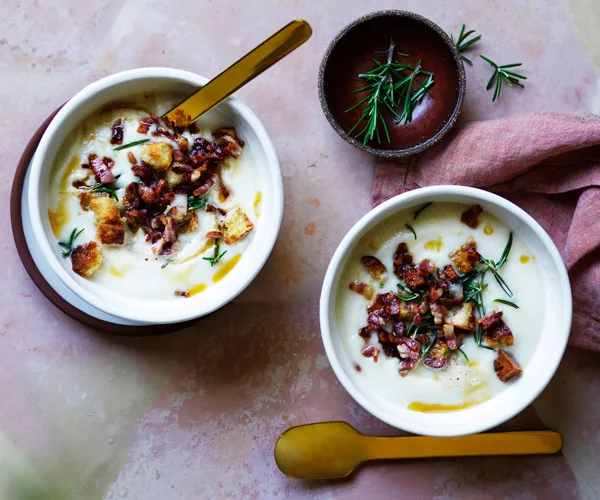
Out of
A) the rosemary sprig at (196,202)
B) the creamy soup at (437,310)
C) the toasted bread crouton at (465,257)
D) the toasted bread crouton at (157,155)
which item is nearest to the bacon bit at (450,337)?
the creamy soup at (437,310)

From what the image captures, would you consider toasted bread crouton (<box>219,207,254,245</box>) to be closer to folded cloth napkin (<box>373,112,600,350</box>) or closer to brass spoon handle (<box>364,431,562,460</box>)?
folded cloth napkin (<box>373,112,600,350</box>)

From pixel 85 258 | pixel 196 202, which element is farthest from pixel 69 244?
pixel 196 202

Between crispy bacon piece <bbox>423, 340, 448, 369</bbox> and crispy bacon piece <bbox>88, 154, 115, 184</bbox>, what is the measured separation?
0.77 m

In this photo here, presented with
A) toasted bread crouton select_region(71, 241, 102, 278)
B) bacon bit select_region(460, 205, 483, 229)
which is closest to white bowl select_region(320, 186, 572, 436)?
bacon bit select_region(460, 205, 483, 229)

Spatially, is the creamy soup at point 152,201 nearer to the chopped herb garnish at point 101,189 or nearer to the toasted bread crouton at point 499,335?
the chopped herb garnish at point 101,189

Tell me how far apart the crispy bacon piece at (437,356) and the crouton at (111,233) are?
2.31ft

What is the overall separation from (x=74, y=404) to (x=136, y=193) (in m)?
0.58

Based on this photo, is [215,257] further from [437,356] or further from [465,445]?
[465,445]

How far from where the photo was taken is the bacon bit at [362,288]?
153 centimetres

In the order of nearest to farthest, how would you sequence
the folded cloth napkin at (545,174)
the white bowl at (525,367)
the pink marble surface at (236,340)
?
1. the white bowl at (525,367)
2. the folded cloth napkin at (545,174)
3. the pink marble surface at (236,340)

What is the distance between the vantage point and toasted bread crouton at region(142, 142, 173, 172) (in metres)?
1.45

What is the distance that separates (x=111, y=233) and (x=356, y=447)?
30.3 inches

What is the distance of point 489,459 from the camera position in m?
1.77

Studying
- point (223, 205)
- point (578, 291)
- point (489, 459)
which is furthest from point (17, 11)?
point (489, 459)
